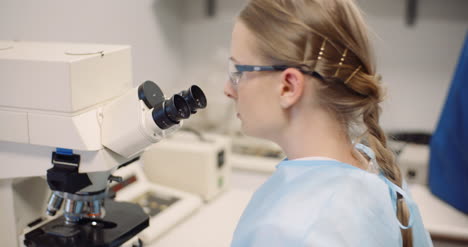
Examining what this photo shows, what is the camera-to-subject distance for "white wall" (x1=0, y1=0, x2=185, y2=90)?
1.54 m

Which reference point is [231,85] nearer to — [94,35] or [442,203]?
[94,35]

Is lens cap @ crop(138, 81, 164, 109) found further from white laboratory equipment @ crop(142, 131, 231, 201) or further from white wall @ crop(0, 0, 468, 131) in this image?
white wall @ crop(0, 0, 468, 131)

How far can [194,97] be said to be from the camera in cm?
103

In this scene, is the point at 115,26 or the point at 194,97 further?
the point at 115,26

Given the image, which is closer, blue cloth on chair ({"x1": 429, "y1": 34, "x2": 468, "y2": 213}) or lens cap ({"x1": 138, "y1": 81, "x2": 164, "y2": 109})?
lens cap ({"x1": 138, "y1": 81, "x2": 164, "y2": 109})

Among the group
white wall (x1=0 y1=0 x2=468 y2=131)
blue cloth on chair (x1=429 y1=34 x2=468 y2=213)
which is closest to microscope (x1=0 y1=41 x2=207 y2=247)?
white wall (x1=0 y1=0 x2=468 y2=131)

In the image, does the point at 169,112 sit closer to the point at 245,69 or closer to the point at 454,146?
the point at 245,69

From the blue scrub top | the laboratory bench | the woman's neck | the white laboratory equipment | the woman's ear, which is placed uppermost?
the woman's ear

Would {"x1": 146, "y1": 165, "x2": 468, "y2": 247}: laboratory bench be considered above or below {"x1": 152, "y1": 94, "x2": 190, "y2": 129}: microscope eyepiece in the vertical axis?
below

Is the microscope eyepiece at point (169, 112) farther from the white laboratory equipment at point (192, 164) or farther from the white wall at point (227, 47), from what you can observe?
the white wall at point (227, 47)

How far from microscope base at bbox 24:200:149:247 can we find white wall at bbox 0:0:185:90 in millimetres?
625

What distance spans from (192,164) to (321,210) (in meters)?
0.97

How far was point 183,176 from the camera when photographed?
1827mm

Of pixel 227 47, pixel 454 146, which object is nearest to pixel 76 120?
pixel 454 146
